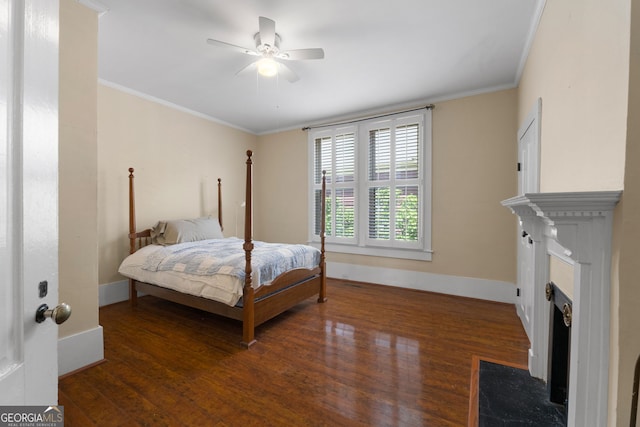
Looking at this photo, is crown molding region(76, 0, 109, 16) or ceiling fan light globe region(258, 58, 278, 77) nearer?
crown molding region(76, 0, 109, 16)

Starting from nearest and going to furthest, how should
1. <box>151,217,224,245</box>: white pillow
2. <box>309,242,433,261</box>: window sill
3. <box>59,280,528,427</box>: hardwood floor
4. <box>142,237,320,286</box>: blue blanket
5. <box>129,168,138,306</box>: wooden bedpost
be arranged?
<box>59,280,528,427</box>: hardwood floor → <box>142,237,320,286</box>: blue blanket → <box>129,168,138,306</box>: wooden bedpost → <box>151,217,224,245</box>: white pillow → <box>309,242,433,261</box>: window sill

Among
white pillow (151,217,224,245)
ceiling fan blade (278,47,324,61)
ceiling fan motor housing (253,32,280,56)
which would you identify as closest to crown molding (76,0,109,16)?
ceiling fan motor housing (253,32,280,56)

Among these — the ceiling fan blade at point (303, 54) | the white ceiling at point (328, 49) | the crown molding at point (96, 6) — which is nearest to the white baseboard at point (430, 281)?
the white ceiling at point (328, 49)

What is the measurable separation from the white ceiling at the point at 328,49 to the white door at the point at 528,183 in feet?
2.56

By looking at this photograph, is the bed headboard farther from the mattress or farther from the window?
the window

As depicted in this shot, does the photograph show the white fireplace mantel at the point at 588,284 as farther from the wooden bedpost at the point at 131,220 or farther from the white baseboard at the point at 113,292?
the white baseboard at the point at 113,292

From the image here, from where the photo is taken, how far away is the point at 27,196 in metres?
0.62

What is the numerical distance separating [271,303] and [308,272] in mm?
674

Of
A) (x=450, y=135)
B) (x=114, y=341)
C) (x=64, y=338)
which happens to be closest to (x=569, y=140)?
(x=450, y=135)

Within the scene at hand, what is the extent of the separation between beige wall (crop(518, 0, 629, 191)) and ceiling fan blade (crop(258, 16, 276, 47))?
1830 millimetres

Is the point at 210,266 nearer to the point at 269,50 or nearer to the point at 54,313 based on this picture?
the point at 54,313

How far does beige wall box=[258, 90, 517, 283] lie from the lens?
10.6 feet

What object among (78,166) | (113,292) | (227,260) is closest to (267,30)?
(78,166)

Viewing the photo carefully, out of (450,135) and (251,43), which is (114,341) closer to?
(251,43)
